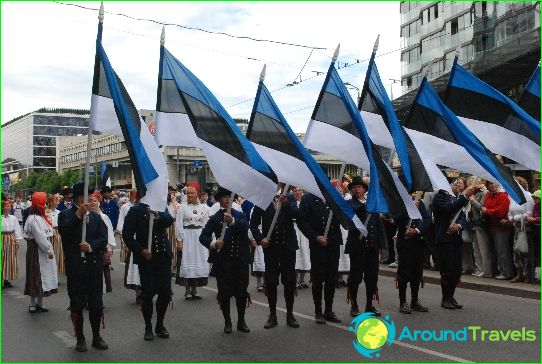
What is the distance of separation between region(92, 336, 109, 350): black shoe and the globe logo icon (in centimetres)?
288

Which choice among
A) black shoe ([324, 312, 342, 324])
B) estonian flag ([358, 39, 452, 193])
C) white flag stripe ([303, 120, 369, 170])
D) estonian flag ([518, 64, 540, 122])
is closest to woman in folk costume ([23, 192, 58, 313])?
black shoe ([324, 312, 342, 324])

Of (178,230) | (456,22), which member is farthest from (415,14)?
(178,230)

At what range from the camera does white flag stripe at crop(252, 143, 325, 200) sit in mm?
7812

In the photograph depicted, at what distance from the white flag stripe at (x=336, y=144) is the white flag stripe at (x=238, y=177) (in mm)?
1007

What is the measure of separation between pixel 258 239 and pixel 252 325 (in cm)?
122

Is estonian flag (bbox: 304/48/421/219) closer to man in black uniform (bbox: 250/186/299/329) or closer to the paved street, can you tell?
man in black uniform (bbox: 250/186/299/329)

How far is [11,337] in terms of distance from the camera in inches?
317

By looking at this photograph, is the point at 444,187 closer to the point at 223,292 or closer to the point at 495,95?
the point at 495,95

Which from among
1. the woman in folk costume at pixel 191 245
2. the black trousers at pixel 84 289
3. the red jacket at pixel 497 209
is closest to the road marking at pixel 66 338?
the black trousers at pixel 84 289

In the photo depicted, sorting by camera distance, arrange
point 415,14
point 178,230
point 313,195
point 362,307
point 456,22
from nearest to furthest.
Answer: point 313,195 < point 362,307 < point 178,230 < point 456,22 < point 415,14

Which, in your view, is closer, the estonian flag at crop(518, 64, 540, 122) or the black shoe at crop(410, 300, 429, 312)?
the estonian flag at crop(518, 64, 540, 122)

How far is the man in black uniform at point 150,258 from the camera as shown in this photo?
756cm

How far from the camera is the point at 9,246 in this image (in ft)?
42.7

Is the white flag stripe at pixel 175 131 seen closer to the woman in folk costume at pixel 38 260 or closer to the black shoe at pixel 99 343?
the black shoe at pixel 99 343
